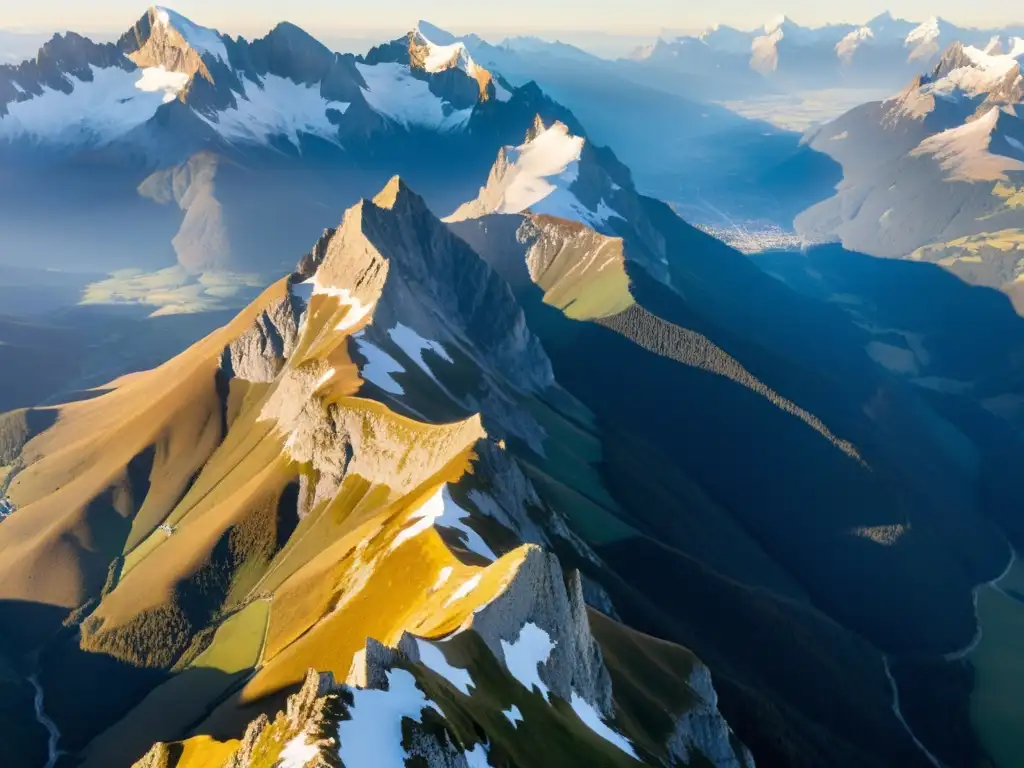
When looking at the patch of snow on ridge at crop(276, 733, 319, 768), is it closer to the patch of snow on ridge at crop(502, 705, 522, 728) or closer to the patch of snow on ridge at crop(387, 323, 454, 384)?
the patch of snow on ridge at crop(502, 705, 522, 728)

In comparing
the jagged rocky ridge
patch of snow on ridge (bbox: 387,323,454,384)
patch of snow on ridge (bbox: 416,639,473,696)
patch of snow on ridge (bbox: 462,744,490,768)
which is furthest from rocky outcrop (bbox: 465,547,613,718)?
patch of snow on ridge (bbox: 387,323,454,384)

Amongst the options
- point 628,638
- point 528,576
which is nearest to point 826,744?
point 628,638

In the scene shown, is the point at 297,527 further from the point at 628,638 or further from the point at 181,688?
the point at 628,638

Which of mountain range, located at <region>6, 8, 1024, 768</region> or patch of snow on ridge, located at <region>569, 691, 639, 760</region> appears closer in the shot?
mountain range, located at <region>6, 8, 1024, 768</region>

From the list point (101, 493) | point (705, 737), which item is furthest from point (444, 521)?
point (101, 493)

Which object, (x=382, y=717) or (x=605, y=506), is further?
(x=605, y=506)

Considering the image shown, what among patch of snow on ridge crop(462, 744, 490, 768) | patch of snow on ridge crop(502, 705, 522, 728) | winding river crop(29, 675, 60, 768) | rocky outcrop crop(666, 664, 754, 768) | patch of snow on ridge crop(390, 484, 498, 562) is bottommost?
winding river crop(29, 675, 60, 768)

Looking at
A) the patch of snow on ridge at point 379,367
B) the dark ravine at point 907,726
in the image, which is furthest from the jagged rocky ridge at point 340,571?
the dark ravine at point 907,726

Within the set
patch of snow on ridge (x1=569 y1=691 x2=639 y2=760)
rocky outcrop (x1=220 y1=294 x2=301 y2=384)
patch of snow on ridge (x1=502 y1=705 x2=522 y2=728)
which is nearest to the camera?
patch of snow on ridge (x1=502 y1=705 x2=522 y2=728)
